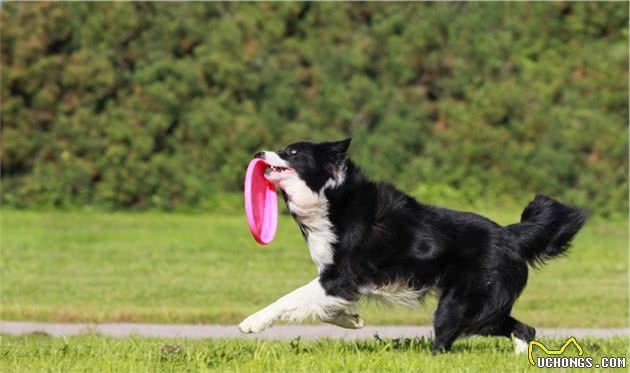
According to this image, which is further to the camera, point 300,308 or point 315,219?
point 315,219

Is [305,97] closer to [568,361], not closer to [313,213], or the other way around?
[313,213]

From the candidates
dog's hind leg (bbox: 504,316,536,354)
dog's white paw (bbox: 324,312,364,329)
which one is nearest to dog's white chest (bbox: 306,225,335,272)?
dog's white paw (bbox: 324,312,364,329)

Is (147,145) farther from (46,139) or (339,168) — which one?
(339,168)

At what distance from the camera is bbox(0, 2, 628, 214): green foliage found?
21391mm

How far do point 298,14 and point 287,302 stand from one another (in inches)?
594

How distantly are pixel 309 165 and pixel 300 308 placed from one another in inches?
40.5

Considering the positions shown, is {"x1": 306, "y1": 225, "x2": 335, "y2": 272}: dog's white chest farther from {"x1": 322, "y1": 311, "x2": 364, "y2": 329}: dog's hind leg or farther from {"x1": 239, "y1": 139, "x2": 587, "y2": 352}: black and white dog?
{"x1": 322, "y1": 311, "x2": 364, "y2": 329}: dog's hind leg

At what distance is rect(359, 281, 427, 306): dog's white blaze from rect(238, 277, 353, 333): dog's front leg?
8.2 inches

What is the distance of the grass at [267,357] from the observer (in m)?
7.02

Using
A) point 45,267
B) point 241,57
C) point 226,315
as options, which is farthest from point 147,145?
point 226,315

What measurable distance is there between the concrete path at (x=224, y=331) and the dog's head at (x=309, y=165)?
2997mm

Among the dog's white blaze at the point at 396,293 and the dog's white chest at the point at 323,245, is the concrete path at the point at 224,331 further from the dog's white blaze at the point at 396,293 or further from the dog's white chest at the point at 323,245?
the dog's white chest at the point at 323,245

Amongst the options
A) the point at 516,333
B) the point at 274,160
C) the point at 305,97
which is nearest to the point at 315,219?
the point at 274,160

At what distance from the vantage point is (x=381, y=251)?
7785 millimetres
